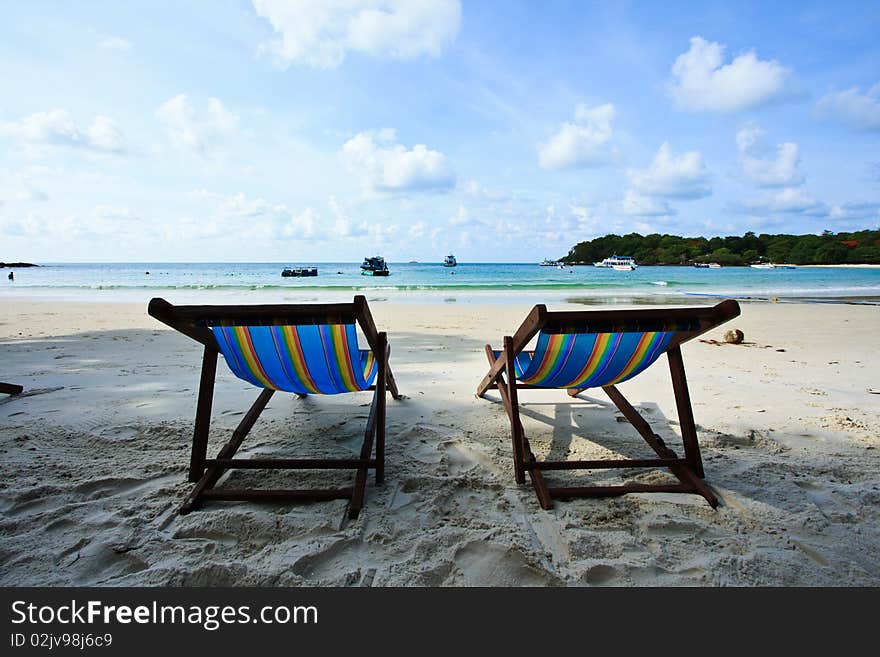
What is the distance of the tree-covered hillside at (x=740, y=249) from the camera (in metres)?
66.1

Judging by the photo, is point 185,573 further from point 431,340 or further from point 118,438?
point 431,340

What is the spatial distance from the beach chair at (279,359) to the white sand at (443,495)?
92mm

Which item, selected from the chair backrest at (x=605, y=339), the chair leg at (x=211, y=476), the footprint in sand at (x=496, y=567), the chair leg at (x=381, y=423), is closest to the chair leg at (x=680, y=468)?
the chair backrest at (x=605, y=339)

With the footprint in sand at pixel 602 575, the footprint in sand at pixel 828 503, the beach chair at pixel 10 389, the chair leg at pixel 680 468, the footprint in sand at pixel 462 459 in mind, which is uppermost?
the beach chair at pixel 10 389

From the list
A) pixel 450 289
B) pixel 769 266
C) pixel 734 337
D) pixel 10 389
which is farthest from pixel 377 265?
pixel 769 266

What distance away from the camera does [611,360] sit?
2443 millimetres

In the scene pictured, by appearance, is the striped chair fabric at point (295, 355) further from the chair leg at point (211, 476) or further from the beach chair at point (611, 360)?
the beach chair at point (611, 360)

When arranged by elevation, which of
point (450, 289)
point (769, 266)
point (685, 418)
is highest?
point (685, 418)

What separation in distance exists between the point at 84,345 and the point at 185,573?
5.78 metres

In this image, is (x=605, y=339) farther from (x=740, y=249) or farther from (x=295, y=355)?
(x=740, y=249)

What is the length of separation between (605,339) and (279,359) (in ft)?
5.24

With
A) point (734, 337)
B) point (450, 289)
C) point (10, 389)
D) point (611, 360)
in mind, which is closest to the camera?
point (611, 360)
